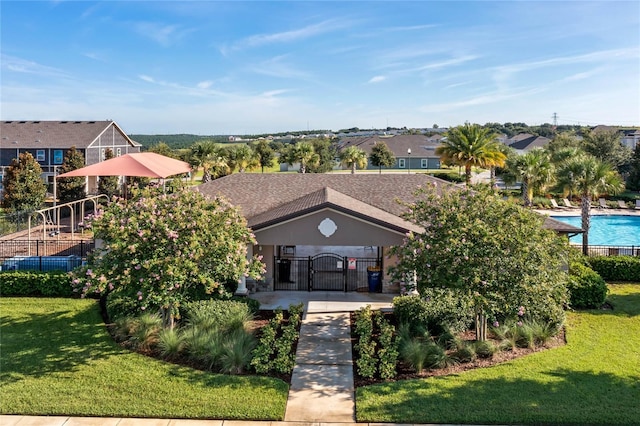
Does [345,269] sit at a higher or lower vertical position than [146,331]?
higher

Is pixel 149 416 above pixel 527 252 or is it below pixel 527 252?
below

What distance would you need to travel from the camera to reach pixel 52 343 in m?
14.8

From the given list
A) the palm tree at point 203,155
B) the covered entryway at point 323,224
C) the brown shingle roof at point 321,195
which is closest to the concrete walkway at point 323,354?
the covered entryway at point 323,224

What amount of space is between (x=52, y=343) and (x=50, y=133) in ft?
150

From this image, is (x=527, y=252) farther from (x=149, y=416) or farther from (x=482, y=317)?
(x=149, y=416)

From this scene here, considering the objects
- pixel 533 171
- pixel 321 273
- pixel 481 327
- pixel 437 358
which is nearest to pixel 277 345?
pixel 437 358

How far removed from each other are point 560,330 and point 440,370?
5.03 m

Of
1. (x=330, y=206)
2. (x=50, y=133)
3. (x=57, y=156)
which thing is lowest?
(x=330, y=206)

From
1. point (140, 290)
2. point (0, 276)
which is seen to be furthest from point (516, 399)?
point (0, 276)

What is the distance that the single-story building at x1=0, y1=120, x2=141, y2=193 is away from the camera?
5181 centimetres

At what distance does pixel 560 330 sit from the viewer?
15797 mm

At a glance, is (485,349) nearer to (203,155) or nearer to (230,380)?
(230,380)

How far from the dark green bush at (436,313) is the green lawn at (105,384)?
5.14 meters

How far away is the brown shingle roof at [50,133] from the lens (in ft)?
172
